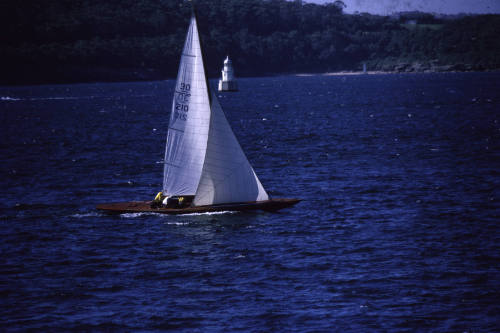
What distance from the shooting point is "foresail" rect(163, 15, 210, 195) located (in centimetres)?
4634

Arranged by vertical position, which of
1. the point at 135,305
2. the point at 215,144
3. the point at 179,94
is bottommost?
the point at 135,305

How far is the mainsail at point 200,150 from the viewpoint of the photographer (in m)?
46.7

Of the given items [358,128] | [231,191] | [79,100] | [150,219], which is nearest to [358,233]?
[231,191]

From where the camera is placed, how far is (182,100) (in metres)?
46.9

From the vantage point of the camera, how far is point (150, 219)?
49.5 m

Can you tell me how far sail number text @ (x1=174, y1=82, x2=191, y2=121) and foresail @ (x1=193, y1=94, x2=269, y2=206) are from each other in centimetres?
161

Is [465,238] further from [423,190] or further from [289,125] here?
[289,125]

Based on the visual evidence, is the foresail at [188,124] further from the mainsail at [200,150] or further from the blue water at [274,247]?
the blue water at [274,247]

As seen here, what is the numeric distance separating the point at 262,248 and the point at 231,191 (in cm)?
691

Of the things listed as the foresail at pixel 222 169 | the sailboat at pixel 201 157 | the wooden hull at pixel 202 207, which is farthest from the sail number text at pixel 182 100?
the wooden hull at pixel 202 207

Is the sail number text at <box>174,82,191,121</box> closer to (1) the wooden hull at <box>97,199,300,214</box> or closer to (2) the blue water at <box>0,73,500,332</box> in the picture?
(1) the wooden hull at <box>97,199,300,214</box>

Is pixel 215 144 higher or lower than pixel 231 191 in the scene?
higher

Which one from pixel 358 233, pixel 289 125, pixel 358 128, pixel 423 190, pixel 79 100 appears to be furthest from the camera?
pixel 79 100

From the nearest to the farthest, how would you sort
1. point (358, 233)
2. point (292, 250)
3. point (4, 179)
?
1. point (292, 250)
2. point (358, 233)
3. point (4, 179)
